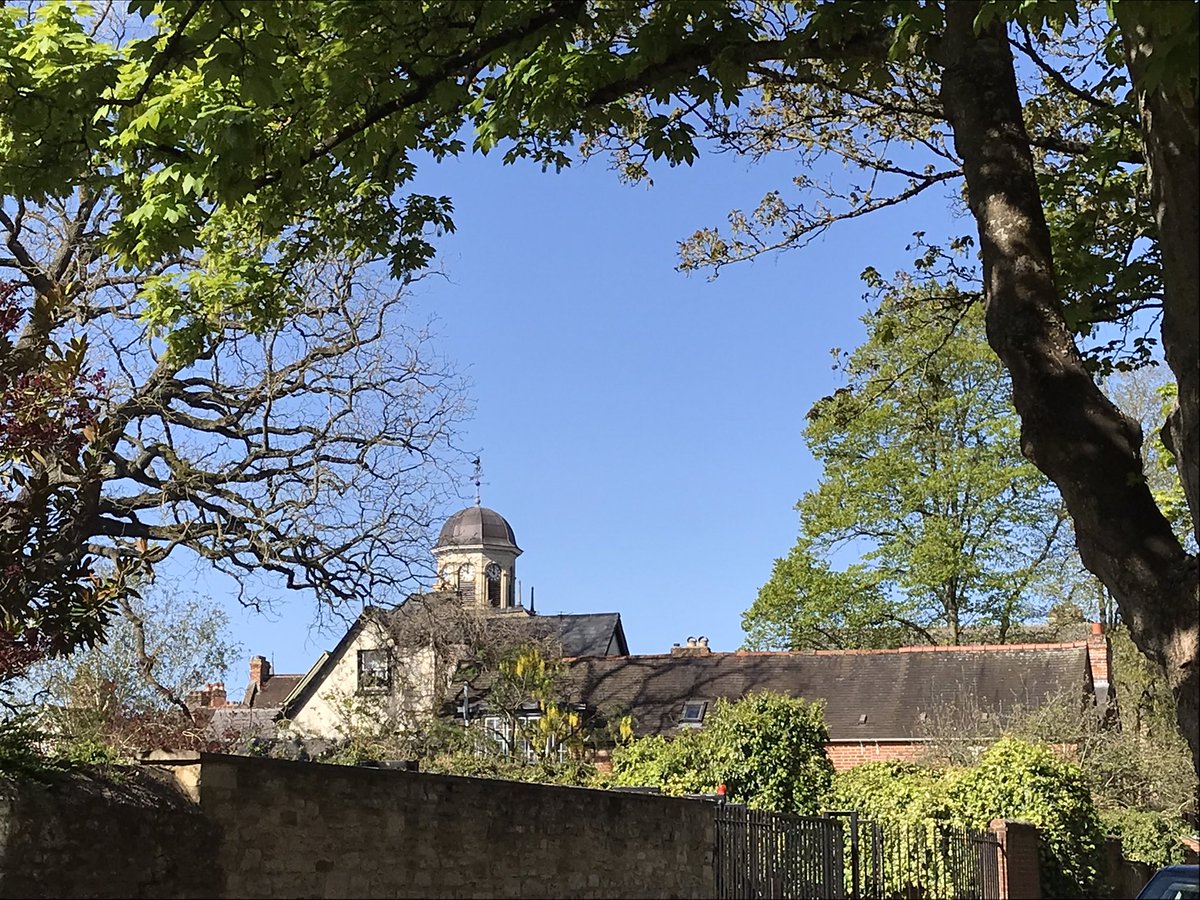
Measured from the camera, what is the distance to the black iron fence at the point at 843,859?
13875 mm

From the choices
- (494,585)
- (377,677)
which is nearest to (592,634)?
(377,677)

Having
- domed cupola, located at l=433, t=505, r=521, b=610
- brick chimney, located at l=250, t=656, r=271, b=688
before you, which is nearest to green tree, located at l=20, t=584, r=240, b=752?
brick chimney, located at l=250, t=656, r=271, b=688

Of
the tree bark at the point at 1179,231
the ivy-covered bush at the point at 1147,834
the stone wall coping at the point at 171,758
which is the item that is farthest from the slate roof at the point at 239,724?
the tree bark at the point at 1179,231

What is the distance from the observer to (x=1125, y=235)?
39.1 ft

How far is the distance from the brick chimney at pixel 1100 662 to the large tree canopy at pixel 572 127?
1008 inches

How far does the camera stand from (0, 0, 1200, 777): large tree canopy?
22.4ft

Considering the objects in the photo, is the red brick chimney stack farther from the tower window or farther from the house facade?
the tower window

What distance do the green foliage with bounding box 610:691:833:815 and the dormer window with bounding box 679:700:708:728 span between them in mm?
9074

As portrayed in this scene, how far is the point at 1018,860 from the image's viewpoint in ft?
61.5

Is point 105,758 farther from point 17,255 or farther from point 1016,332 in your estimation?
point 17,255

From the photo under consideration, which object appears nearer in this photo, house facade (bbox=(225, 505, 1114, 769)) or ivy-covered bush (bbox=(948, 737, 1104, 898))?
ivy-covered bush (bbox=(948, 737, 1104, 898))

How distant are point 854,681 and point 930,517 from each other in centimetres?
537

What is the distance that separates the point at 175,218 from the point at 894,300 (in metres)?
8.79

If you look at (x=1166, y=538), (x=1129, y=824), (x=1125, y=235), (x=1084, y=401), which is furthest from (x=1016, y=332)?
(x=1129, y=824)
